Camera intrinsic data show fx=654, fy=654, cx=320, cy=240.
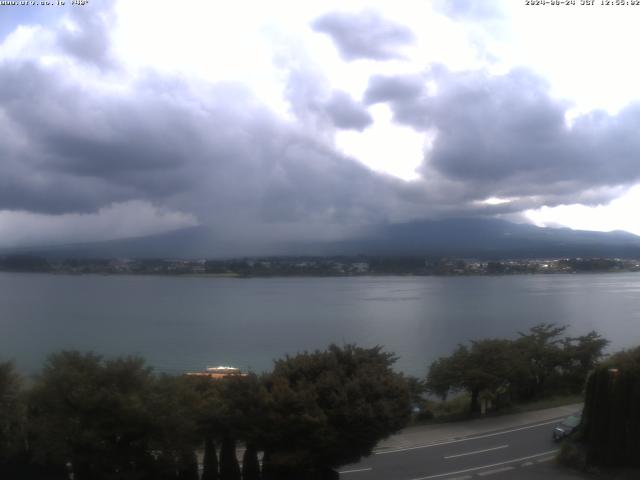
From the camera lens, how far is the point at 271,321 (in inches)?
2330

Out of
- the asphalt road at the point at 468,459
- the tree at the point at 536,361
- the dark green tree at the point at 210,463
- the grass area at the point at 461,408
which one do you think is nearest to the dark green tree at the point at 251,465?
the dark green tree at the point at 210,463

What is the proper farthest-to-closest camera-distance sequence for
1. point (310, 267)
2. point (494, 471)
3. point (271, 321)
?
point (310, 267) < point (271, 321) < point (494, 471)

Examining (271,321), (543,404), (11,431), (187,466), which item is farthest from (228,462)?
(271,321)

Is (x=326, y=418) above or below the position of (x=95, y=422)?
below

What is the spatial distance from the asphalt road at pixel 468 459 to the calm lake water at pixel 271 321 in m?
17.0

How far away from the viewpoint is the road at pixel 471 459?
44.7 feet

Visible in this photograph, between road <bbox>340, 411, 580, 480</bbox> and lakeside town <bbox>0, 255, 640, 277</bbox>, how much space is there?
11378 centimetres

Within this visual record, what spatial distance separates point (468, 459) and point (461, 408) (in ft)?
29.3

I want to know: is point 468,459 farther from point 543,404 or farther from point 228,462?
point 543,404

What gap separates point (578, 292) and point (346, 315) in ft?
152

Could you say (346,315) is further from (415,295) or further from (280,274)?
(280,274)

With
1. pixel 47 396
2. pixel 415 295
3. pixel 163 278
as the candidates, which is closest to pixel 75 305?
pixel 415 295

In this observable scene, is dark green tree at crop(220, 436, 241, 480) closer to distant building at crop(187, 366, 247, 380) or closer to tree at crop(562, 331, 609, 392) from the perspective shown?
distant building at crop(187, 366, 247, 380)

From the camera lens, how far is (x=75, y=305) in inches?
2992
